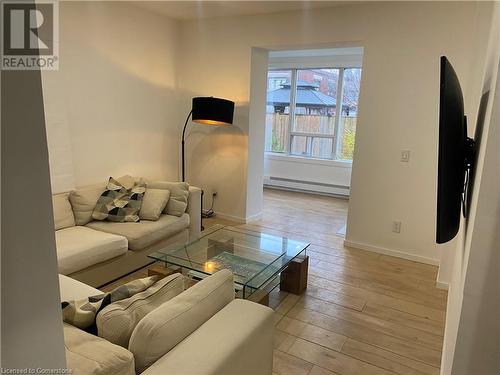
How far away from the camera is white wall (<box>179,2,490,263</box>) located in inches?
128

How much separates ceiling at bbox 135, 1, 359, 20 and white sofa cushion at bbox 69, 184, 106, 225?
86.0 inches

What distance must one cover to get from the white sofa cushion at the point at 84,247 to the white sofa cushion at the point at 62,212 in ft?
0.21

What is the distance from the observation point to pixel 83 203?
126 inches

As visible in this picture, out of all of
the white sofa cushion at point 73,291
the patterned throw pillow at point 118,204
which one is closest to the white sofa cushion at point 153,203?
the patterned throw pillow at point 118,204

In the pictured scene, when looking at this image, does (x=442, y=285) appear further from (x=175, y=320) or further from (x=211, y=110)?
(x=211, y=110)

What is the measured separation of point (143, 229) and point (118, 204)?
1.35 ft

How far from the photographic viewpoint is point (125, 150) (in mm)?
4109

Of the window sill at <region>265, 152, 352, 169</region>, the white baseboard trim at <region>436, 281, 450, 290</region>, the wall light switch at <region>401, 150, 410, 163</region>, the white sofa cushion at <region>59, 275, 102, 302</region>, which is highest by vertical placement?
the wall light switch at <region>401, 150, 410, 163</region>

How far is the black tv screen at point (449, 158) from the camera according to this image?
1.14m

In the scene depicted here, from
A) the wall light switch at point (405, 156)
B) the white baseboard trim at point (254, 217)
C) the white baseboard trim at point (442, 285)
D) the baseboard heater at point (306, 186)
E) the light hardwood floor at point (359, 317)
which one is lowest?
the light hardwood floor at point (359, 317)

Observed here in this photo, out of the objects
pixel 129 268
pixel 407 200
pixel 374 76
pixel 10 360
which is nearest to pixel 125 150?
pixel 129 268

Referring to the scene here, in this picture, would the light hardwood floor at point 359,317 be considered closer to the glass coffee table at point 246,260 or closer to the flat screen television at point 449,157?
the glass coffee table at point 246,260

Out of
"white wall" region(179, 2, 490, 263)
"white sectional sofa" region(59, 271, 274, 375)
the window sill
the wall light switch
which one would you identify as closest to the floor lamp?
"white wall" region(179, 2, 490, 263)

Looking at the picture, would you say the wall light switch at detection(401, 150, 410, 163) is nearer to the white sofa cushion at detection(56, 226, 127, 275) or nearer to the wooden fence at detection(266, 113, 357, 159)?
the wooden fence at detection(266, 113, 357, 159)
